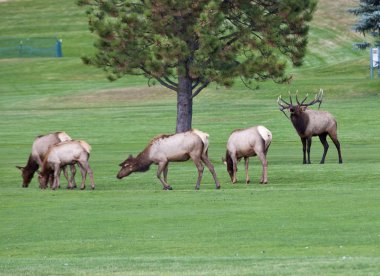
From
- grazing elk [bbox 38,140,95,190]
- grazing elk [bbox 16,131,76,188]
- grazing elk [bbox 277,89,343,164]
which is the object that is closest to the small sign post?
grazing elk [bbox 277,89,343,164]

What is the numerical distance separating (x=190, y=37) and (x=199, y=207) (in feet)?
51.5

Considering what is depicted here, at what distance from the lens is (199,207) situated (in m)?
23.9

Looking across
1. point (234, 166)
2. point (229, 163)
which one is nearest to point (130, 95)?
point (229, 163)

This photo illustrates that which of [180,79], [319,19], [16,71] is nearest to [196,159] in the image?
[180,79]

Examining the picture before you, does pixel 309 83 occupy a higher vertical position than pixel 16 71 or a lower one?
higher

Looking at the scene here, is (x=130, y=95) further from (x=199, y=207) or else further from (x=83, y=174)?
(x=199, y=207)

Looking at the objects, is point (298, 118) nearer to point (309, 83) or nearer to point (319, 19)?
point (309, 83)

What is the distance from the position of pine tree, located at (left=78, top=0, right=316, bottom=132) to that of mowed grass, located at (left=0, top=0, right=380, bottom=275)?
2.91 metres

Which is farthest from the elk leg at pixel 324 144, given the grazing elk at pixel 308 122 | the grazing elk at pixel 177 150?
the grazing elk at pixel 177 150

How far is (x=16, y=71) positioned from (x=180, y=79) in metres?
45.3

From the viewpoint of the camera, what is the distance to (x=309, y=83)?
65812 mm

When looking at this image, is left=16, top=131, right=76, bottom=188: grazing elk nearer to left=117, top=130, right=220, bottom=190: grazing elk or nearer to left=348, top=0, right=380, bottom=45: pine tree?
left=117, top=130, right=220, bottom=190: grazing elk

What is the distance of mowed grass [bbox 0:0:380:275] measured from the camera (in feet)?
52.5

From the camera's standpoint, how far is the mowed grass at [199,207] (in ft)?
52.5
